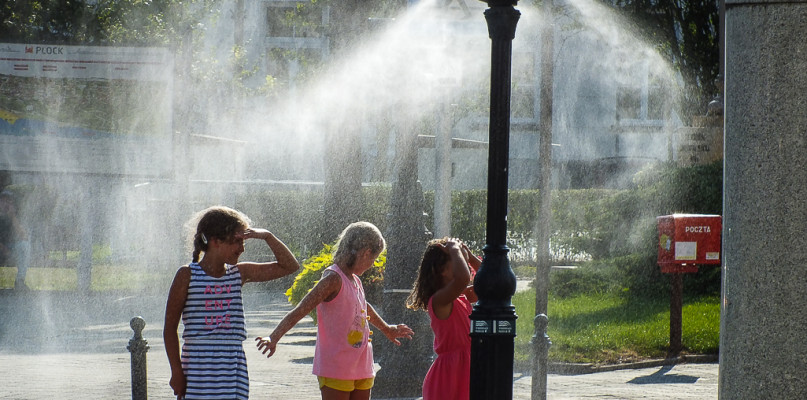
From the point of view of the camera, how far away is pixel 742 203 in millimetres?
4699

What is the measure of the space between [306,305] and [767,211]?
2.21 meters

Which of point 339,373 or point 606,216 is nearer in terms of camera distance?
point 339,373

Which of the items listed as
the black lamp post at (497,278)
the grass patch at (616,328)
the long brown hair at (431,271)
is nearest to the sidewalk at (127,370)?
the grass patch at (616,328)

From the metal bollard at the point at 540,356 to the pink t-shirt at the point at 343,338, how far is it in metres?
2.37

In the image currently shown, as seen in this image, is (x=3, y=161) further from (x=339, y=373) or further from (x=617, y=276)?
(x=339, y=373)

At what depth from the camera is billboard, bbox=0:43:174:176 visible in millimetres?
19078

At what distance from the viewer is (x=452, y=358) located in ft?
18.6

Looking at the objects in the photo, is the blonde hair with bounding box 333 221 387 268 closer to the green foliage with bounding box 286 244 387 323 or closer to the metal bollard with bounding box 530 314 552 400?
the metal bollard with bounding box 530 314 552 400

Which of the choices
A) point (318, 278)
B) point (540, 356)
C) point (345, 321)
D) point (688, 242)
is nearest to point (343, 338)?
point (345, 321)

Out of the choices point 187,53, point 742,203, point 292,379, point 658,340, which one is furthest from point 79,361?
point 187,53

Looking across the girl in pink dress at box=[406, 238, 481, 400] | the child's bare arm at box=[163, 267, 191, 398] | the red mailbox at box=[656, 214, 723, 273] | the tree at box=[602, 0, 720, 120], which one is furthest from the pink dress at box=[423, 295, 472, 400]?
the tree at box=[602, 0, 720, 120]

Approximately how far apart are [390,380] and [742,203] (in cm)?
512

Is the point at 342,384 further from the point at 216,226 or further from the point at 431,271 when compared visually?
the point at 216,226

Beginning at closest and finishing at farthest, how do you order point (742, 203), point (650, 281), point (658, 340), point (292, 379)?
1. point (742, 203)
2. point (292, 379)
3. point (658, 340)
4. point (650, 281)
